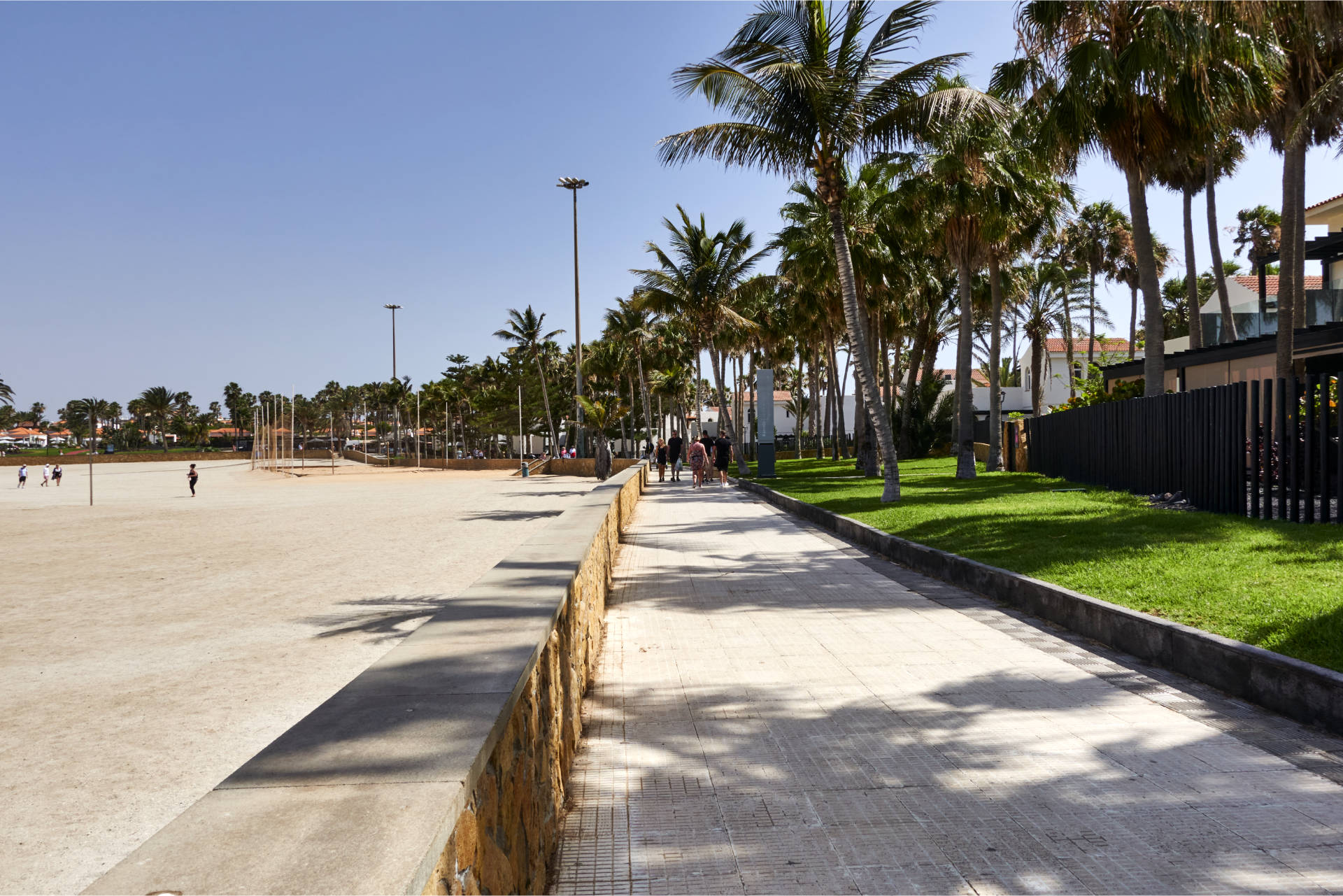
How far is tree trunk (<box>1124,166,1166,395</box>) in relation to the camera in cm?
1766

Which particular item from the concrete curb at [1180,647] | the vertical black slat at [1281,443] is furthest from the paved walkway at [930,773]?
the vertical black slat at [1281,443]

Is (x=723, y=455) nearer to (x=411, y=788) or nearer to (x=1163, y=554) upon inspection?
(x=1163, y=554)

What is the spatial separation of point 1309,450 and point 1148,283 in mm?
8092

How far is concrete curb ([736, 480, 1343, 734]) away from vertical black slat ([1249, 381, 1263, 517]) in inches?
186

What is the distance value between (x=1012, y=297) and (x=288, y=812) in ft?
122

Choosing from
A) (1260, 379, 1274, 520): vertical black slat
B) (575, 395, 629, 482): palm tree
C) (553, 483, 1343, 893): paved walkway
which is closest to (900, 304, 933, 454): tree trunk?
(575, 395, 629, 482): palm tree

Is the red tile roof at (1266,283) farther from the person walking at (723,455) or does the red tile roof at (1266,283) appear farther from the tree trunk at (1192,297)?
the person walking at (723,455)

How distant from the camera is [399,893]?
1430 millimetres

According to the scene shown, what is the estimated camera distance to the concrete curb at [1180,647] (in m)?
4.84

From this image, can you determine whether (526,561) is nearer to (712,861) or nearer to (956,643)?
(712,861)

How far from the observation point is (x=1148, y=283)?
17844mm

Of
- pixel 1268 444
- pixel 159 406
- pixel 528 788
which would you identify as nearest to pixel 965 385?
pixel 1268 444

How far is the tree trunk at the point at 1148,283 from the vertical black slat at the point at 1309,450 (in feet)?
22.4

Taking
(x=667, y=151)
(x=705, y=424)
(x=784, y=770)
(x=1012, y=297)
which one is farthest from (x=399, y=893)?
(x=705, y=424)
